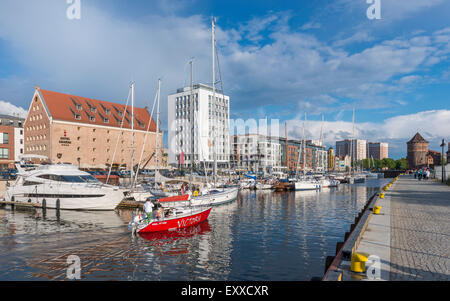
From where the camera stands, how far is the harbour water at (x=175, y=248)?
14992 millimetres

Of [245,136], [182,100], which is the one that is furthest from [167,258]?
[245,136]

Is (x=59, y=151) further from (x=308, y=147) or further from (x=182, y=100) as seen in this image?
(x=308, y=147)

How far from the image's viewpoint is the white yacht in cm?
3453

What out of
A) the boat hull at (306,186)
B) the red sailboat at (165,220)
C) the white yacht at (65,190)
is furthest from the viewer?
the boat hull at (306,186)

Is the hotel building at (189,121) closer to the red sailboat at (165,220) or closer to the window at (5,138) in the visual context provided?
the window at (5,138)

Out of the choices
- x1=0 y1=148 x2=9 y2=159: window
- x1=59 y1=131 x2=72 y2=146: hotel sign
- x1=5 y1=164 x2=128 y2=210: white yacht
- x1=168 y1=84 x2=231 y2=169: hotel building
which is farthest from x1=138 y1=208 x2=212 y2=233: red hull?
x1=168 y1=84 x2=231 y2=169: hotel building

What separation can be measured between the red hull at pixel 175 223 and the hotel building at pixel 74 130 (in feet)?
172

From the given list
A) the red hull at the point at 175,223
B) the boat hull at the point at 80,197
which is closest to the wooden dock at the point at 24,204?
the boat hull at the point at 80,197

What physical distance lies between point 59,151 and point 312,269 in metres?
77.8

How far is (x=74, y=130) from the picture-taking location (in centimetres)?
8156

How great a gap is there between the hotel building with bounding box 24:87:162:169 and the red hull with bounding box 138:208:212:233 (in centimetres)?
5255

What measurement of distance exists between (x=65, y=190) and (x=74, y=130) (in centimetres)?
5176

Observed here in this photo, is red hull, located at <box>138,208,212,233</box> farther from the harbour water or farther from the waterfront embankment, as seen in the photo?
the waterfront embankment
